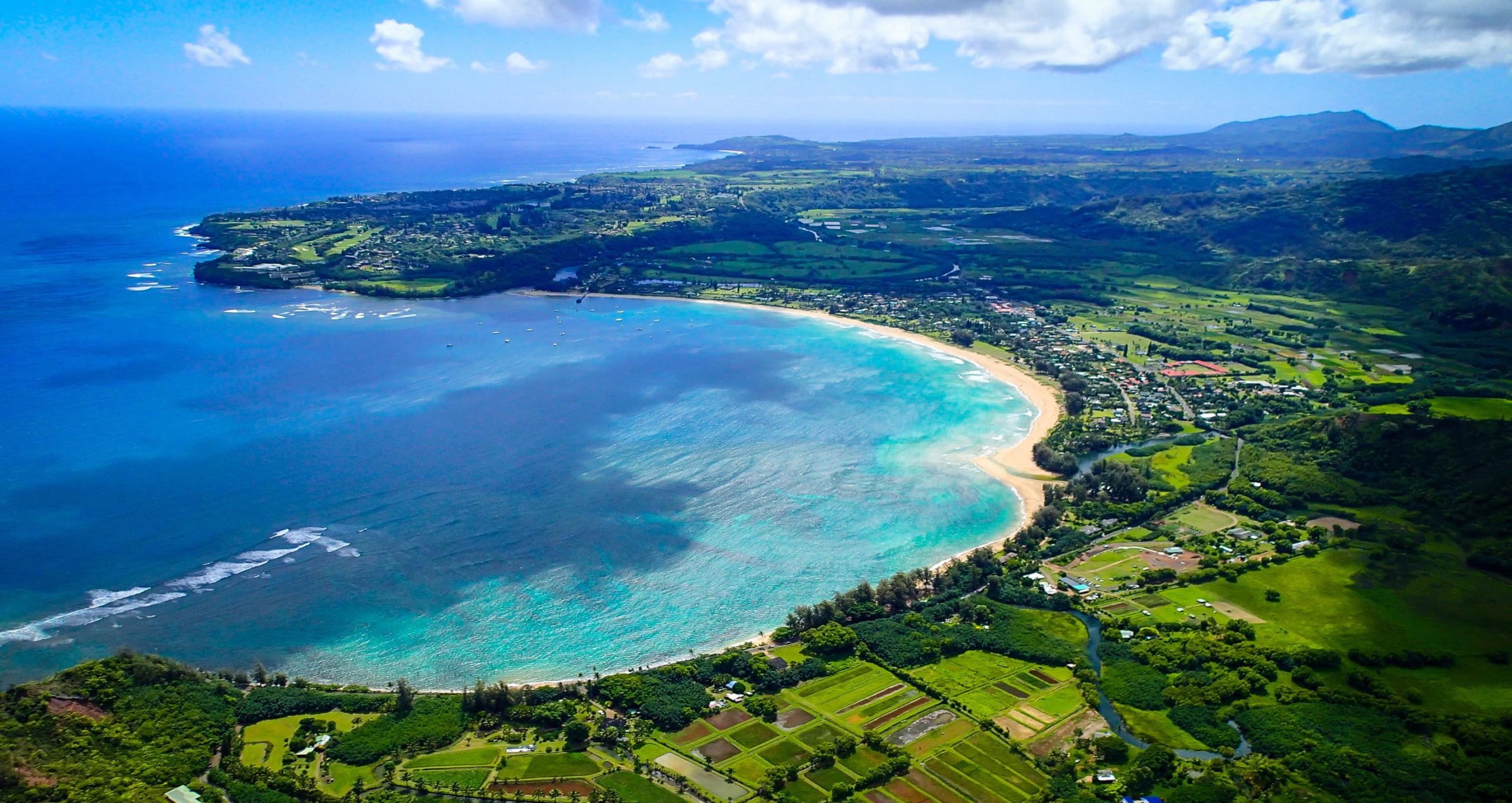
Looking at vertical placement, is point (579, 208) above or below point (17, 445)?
above

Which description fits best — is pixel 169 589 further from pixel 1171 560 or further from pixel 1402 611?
pixel 1402 611

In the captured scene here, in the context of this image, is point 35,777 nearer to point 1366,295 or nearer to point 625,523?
point 625,523

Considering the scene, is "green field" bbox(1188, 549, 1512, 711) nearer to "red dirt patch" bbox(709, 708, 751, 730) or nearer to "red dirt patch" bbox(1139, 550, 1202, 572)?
"red dirt patch" bbox(1139, 550, 1202, 572)

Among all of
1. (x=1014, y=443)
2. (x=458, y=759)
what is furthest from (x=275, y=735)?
(x=1014, y=443)

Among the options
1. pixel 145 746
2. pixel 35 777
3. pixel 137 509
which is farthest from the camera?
pixel 137 509

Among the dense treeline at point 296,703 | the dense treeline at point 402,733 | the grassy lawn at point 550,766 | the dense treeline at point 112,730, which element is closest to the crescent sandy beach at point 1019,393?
the grassy lawn at point 550,766

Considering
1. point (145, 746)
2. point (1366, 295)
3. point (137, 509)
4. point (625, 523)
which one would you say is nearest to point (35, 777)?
point (145, 746)
